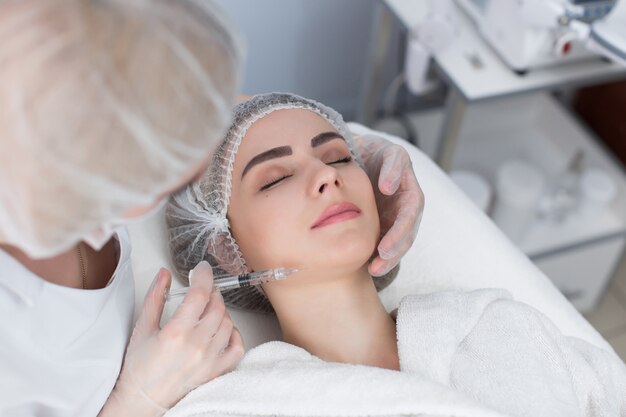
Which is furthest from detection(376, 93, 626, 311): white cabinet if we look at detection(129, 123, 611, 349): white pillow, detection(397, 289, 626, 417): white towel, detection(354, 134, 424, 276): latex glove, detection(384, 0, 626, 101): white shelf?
detection(397, 289, 626, 417): white towel

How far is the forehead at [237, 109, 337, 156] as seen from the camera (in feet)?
3.51

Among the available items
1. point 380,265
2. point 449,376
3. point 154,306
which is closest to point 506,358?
point 449,376

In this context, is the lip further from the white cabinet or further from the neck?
the white cabinet

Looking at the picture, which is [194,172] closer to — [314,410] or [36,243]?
[36,243]

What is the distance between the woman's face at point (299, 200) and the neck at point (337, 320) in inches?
2.5

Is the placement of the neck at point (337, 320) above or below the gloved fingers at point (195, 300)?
below

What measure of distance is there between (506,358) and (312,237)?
37cm

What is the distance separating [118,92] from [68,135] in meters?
0.06

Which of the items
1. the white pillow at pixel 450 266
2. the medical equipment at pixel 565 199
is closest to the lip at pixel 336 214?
the white pillow at pixel 450 266

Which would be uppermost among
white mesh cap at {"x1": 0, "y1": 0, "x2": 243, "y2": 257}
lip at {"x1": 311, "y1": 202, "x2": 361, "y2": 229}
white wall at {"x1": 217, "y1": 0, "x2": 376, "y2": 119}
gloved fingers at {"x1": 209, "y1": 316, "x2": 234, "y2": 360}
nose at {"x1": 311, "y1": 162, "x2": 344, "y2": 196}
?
white mesh cap at {"x1": 0, "y1": 0, "x2": 243, "y2": 257}

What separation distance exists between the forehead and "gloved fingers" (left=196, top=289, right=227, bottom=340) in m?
0.26

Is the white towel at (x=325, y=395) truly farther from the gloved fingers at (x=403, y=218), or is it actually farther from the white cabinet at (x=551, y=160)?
the white cabinet at (x=551, y=160)

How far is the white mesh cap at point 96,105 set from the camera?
1.89 ft

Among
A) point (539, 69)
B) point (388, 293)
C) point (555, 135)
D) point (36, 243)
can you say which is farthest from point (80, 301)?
point (555, 135)
